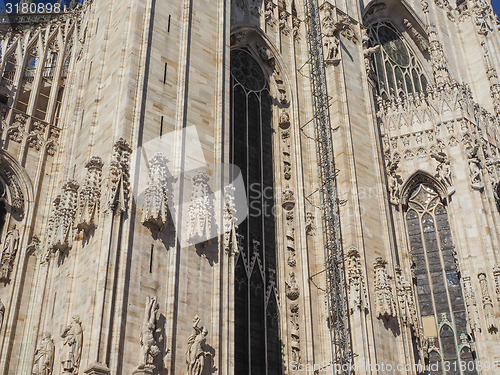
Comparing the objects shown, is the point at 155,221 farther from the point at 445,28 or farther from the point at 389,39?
the point at 445,28

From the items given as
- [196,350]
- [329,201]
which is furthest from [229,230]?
[329,201]

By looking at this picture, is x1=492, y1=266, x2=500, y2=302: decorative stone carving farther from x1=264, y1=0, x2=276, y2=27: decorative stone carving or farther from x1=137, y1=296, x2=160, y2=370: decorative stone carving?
x1=264, y1=0, x2=276, y2=27: decorative stone carving

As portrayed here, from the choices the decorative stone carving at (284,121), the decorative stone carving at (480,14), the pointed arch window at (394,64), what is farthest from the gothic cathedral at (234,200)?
the decorative stone carving at (480,14)

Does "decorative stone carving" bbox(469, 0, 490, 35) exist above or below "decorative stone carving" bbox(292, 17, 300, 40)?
above

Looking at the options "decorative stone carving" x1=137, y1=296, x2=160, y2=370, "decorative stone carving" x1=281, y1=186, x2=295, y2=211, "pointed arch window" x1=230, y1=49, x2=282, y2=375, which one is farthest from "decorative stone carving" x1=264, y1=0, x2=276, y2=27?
"decorative stone carving" x1=137, y1=296, x2=160, y2=370

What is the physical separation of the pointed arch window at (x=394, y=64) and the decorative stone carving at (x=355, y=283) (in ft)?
33.4

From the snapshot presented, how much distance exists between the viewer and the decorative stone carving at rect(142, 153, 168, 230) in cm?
1512

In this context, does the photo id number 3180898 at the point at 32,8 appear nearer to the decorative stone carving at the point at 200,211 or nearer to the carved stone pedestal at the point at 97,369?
the decorative stone carving at the point at 200,211

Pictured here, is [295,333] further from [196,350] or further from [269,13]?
[269,13]

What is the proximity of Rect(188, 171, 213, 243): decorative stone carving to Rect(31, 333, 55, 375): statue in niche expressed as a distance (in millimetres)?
3984

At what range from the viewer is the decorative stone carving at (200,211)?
51.8ft

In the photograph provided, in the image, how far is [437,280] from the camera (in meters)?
21.5

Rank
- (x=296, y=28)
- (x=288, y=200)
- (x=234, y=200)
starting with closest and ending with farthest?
(x=234, y=200)
(x=288, y=200)
(x=296, y=28)

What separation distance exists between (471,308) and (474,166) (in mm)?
4873
